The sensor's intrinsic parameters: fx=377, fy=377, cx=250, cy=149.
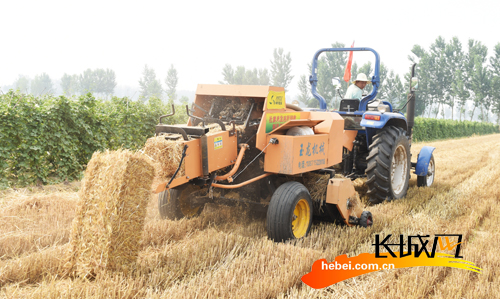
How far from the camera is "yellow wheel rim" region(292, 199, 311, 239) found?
14.4ft

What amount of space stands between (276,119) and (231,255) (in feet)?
5.49

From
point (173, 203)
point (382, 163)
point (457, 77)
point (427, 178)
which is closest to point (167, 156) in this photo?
point (173, 203)

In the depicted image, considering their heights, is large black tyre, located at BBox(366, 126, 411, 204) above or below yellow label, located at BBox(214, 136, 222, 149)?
below

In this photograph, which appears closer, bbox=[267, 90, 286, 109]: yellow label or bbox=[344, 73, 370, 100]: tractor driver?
bbox=[267, 90, 286, 109]: yellow label

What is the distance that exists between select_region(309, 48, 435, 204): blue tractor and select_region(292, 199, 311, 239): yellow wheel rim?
1.90 metres

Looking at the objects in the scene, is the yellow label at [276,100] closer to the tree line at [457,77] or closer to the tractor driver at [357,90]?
the tractor driver at [357,90]

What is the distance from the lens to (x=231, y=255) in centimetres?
363

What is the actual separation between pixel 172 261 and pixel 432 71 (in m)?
66.4

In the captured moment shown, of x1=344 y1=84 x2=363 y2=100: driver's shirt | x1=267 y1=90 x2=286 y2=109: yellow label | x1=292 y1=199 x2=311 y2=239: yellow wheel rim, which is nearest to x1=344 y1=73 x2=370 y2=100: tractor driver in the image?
x1=344 y1=84 x2=363 y2=100: driver's shirt

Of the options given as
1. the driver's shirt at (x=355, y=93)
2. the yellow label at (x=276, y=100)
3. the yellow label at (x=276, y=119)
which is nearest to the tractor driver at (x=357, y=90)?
the driver's shirt at (x=355, y=93)

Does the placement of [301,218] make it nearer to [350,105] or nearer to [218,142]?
[218,142]

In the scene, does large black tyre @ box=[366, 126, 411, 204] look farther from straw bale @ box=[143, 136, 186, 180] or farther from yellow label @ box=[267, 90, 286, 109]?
straw bale @ box=[143, 136, 186, 180]

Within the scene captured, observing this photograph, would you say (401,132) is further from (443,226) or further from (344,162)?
(443,226)

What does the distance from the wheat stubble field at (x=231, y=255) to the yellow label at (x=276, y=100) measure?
150cm
